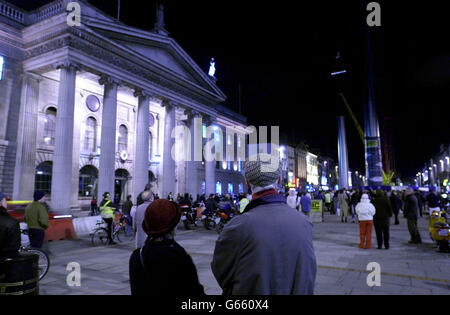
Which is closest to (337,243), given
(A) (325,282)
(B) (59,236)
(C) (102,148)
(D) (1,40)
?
(A) (325,282)

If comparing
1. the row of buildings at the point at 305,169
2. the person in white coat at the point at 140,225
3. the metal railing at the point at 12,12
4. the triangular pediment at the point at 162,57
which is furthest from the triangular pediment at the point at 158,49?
the row of buildings at the point at 305,169

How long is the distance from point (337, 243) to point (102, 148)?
55.4 feet

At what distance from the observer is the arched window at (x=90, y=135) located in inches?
988

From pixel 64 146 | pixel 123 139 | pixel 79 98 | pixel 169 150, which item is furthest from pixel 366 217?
pixel 123 139

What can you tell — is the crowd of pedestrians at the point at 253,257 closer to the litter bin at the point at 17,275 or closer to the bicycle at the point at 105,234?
the litter bin at the point at 17,275

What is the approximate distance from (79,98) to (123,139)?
579 centimetres

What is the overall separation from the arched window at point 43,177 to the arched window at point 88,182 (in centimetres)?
262

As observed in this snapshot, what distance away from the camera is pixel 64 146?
58.9 ft

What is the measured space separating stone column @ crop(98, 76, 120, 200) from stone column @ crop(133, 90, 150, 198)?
2.82 metres

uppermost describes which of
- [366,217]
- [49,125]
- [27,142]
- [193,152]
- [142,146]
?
[49,125]

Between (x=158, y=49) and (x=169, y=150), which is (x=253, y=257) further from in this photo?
(x=158, y=49)

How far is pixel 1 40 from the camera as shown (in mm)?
18844

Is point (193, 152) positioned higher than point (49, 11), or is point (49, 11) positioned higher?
point (49, 11)
